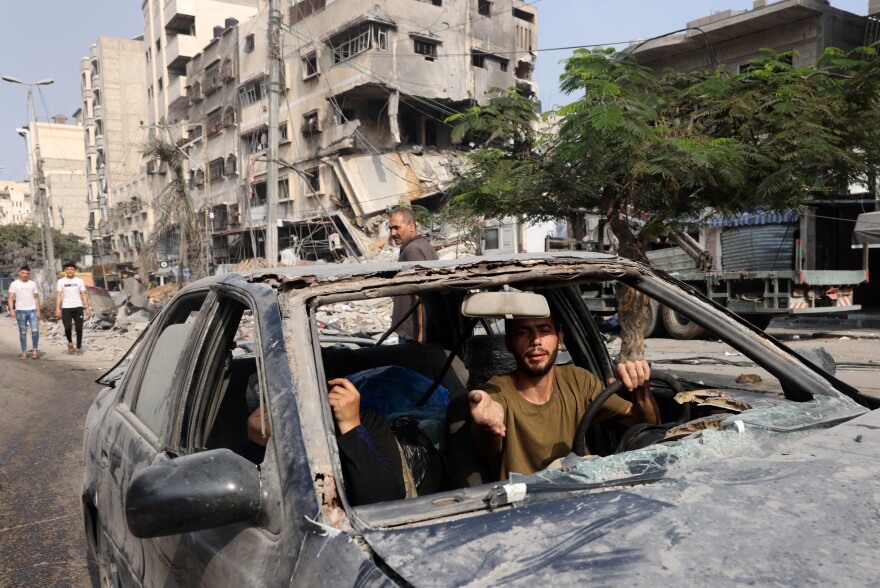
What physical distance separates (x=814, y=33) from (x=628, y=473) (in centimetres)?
2312

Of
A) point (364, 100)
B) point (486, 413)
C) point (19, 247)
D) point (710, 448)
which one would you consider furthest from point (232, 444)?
point (19, 247)

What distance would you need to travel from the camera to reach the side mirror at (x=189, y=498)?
1462 mm

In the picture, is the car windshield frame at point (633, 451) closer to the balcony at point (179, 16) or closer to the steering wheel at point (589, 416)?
the steering wheel at point (589, 416)

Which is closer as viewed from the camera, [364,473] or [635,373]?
[364,473]

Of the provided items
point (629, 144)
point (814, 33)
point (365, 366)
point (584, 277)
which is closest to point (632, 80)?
point (629, 144)

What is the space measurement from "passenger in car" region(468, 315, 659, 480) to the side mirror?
1.07m

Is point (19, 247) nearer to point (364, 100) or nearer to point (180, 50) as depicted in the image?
point (180, 50)

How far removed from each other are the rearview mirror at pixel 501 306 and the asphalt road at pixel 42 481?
8.71 feet

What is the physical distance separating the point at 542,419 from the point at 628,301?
17.5 ft

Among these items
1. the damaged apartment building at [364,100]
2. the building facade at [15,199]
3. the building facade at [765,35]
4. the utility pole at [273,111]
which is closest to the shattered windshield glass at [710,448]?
the utility pole at [273,111]

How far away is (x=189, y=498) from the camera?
1.46 metres

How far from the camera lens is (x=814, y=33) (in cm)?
2086

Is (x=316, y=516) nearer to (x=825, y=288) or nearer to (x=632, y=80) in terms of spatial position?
(x=632, y=80)

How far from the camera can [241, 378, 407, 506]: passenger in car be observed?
5.81 feet
